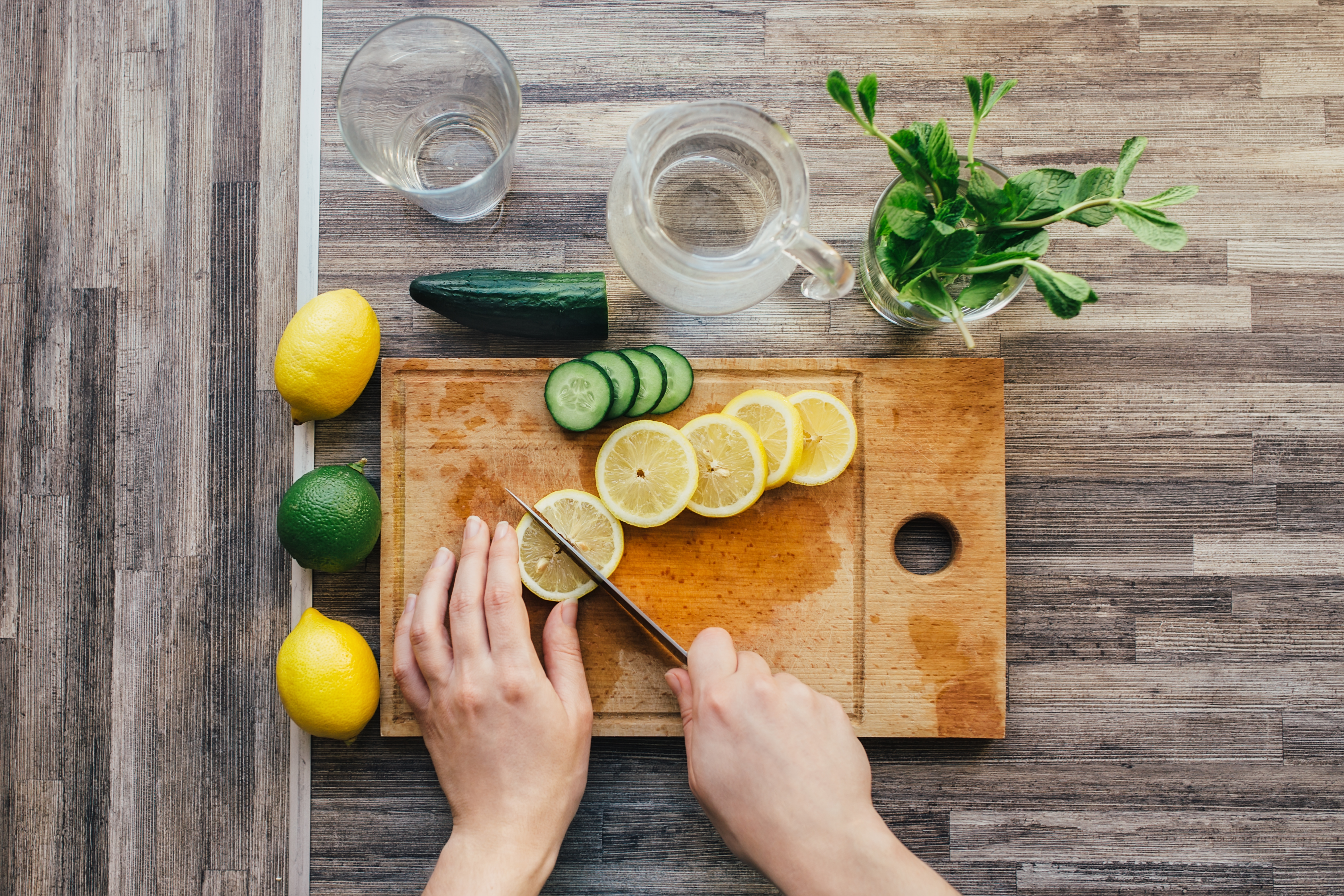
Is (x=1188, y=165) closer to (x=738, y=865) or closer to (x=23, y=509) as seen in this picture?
(x=738, y=865)

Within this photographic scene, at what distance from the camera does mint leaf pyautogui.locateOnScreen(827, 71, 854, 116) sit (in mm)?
1307

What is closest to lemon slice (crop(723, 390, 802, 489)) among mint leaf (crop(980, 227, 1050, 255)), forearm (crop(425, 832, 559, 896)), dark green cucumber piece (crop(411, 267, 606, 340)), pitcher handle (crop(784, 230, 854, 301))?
pitcher handle (crop(784, 230, 854, 301))

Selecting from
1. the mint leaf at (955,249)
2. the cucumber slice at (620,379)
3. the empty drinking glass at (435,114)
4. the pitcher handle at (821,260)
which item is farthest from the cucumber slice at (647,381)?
the mint leaf at (955,249)

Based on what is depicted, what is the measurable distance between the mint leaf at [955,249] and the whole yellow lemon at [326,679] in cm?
141

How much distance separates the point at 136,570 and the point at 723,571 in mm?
1336

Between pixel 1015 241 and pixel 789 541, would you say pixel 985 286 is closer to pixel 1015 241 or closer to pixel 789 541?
pixel 1015 241

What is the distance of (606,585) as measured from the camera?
164 cm

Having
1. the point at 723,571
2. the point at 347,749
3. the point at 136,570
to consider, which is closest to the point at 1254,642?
the point at 723,571

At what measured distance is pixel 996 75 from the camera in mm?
1768

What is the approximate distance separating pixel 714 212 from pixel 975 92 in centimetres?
51

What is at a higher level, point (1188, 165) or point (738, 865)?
point (1188, 165)

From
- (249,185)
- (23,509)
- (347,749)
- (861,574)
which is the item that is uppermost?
(249,185)

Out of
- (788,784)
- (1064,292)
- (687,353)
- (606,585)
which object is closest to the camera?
(1064,292)

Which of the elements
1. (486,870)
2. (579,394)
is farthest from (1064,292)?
(486,870)
